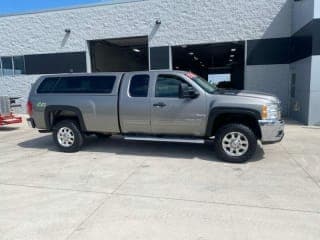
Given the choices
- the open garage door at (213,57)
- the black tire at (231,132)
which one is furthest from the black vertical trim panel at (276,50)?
the black tire at (231,132)

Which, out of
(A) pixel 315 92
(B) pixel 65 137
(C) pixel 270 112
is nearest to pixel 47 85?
(B) pixel 65 137

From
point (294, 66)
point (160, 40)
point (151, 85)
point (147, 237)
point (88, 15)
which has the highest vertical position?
point (88, 15)

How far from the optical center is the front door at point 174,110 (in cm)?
593

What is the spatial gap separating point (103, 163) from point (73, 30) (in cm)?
1152

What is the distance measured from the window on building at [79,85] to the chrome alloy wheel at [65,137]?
102 centimetres

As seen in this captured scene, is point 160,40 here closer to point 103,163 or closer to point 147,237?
point 103,163

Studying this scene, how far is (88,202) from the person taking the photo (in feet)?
13.3

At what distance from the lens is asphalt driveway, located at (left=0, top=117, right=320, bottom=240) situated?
10.7ft

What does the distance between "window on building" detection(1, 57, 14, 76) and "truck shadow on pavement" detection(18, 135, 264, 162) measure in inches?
405

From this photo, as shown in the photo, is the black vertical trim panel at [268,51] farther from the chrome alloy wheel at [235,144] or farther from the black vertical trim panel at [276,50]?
the chrome alloy wheel at [235,144]

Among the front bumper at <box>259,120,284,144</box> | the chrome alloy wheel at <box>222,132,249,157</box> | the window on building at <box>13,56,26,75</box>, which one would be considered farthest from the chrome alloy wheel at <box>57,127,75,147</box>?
Result: the window on building at <box>13,56,26,75</box>

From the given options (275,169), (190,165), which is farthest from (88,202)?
(275,169)

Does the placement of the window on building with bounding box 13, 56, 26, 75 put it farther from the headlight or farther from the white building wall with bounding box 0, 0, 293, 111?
the headlight

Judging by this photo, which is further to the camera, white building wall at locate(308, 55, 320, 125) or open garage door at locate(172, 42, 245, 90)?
open garage door at locate(172, 42, 245, 90)
